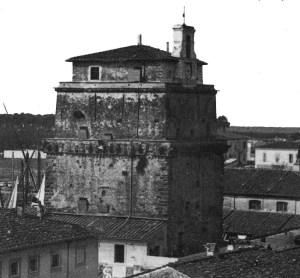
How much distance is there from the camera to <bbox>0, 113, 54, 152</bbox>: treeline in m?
126

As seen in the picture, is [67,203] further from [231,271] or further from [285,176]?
[231,271]

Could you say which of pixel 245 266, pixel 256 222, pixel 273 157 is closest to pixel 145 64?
pixel 256 222

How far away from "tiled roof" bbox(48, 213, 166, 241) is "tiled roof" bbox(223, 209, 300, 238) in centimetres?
1005

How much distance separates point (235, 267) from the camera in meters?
30.0

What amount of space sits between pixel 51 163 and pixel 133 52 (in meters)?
7.49

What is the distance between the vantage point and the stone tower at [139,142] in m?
50.9

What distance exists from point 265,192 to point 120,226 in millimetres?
16553

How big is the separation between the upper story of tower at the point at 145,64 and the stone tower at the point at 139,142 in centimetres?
5

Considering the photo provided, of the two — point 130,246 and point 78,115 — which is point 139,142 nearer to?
point 78,115

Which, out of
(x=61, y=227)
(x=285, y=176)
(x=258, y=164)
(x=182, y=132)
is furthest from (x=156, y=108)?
(x=258, y=164)

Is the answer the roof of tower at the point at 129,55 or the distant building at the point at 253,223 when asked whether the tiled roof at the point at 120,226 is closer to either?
the distant building at the point at 253,223

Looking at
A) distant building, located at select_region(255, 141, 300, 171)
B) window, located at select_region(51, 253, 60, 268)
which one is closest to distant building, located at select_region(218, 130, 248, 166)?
distant building, located at select_region(255, 141, 300, 171)

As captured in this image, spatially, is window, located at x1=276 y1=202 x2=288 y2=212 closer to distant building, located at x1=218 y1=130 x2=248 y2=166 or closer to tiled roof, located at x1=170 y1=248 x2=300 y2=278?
tiled roof, located at x1=170 y1=248 x2=300 y2=278

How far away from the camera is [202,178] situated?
176 ft
